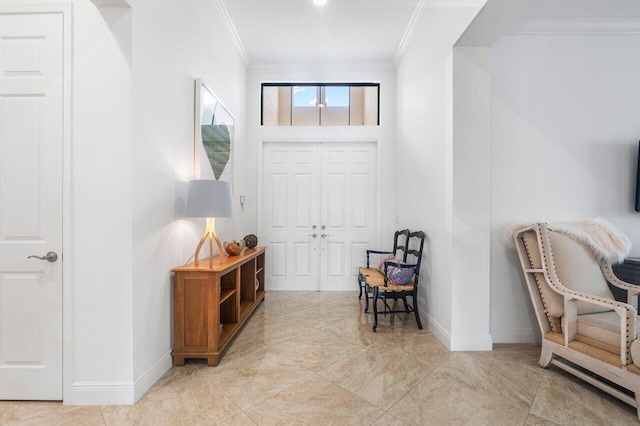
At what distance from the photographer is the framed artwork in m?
→ 2.54

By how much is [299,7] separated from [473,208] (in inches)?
106

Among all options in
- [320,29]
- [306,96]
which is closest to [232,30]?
[320,29]

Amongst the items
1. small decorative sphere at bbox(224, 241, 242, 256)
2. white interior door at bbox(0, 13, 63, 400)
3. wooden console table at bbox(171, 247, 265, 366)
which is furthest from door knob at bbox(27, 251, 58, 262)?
small decorative sphere at bbox(224, 241, 242, 256)

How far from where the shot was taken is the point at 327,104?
4.34 metres

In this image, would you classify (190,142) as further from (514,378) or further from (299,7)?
(514,378)

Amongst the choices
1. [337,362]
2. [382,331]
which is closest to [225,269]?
[337,362]

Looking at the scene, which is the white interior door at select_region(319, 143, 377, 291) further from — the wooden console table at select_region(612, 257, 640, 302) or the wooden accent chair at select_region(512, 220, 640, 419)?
the wooden console table at select_region(612, 257, 640, 302)

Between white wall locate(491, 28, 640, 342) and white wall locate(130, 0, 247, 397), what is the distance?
2.68 m

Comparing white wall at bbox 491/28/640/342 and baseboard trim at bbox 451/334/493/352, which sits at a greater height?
white wall at bbox 491/28/640/342

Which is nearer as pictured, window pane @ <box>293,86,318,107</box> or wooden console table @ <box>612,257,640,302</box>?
wooden console table @ <box>612,257,640,302</box>

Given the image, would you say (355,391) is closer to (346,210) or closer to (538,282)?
(538,282)

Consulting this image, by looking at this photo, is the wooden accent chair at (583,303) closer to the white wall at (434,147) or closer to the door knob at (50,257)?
the white wall at (434,147)

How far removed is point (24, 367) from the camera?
173 cm

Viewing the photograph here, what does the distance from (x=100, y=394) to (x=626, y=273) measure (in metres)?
3.91
